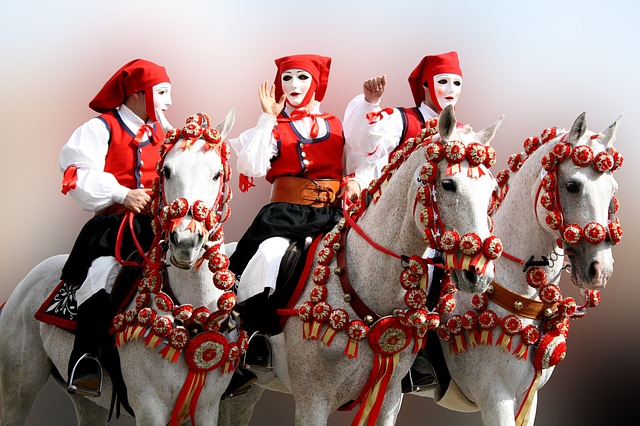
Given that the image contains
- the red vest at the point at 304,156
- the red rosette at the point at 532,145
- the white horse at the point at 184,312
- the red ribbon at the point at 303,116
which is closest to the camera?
the white horse at the point at 184,312

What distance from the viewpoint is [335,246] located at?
4.23 metres

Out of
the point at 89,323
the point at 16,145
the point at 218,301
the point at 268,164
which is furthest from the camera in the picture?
the point at 16,145

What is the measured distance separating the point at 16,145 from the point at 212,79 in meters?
1.57

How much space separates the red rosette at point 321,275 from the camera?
4.19 m

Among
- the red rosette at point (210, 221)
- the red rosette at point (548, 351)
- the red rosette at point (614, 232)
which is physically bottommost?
the red rosette at point (548, 351)

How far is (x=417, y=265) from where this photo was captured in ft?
12.9

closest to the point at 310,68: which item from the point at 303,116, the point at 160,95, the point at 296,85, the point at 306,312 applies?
the point at 296,85

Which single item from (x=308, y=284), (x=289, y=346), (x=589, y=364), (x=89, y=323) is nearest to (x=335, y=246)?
(x=308, y=284)

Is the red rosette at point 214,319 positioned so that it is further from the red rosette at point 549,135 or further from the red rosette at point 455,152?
the red rosette at point 549,135

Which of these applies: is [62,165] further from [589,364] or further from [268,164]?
[589,364]

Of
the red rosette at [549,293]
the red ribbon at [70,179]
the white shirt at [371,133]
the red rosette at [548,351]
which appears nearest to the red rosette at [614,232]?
the red rosette at [549,293]

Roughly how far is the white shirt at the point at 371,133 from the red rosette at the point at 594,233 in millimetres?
1331

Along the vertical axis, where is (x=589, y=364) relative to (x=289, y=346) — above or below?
below

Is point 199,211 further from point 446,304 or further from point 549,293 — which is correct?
point 549,293
